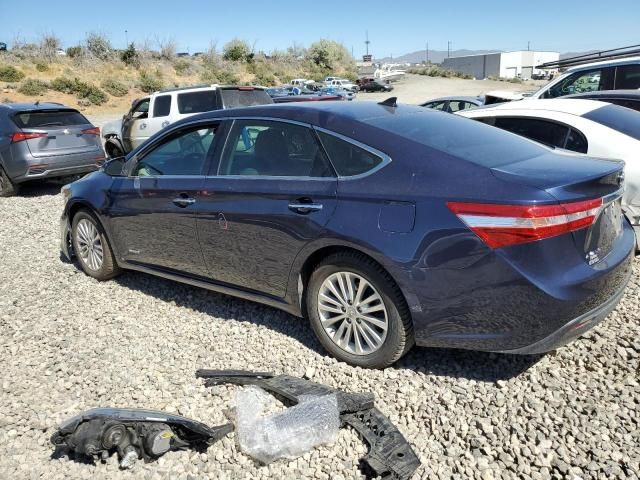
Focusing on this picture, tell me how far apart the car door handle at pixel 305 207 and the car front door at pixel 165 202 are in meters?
0.97

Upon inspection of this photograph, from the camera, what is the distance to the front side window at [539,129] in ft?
17.4

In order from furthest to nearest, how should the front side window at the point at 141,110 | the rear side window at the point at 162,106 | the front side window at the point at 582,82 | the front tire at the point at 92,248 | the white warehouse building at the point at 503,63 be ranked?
1. the white warehouse building at the point at 503,63
2. the front side window at the point at 141,110
3. the rear side window at the point at 162,106
4. the front side window at the point at 582,82
5. the front tire at the point at 92,248

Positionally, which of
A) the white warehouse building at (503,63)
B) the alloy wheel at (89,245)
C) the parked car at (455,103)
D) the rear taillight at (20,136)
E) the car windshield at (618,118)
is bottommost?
the white warehouse building at (503,63)

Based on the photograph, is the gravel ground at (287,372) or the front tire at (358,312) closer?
the gravel ground at (287,372)

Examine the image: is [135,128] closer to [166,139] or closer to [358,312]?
[166,139]

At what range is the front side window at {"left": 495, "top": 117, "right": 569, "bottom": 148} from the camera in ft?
17.4

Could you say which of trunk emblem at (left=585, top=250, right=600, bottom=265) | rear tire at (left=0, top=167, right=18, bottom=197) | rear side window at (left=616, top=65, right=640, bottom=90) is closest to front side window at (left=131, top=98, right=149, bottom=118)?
rear tire at (left=0, top=167, right=18, bottom=197)

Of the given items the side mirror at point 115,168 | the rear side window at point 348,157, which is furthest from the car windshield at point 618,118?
the side mirror at point 115,168

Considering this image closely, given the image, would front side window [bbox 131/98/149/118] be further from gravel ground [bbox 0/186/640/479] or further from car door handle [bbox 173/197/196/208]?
car door handle [bbox 173/197/196/208]

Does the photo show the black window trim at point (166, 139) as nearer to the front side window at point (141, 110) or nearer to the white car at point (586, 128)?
the white car at point (586, 128)

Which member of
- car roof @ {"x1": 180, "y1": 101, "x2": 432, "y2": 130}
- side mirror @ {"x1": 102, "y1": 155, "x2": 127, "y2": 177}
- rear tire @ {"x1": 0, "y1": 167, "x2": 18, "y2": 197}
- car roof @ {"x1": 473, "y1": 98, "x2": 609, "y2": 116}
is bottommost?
rear tire @ {"x1": 0, "y1": 167, "x2": 18, "y2": 197}

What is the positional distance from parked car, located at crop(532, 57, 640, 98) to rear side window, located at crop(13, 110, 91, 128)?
825 centimetres

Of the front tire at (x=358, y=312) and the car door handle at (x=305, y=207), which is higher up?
the car door handle at (x=305, y=207)

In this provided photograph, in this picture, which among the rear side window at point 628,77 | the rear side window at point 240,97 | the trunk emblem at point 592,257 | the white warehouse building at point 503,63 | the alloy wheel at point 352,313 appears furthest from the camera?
the white warehouse building at point 503,63
